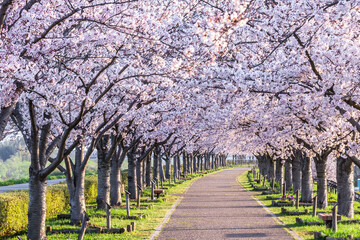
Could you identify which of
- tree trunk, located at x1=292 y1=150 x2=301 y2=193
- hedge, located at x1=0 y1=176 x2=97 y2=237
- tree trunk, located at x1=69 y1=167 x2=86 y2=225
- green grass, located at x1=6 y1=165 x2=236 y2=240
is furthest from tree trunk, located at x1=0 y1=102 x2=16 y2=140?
tree trunk, located at x1=292 y1=150 x2=301 y2=193

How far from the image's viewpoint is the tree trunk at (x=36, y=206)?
12117 millimetres

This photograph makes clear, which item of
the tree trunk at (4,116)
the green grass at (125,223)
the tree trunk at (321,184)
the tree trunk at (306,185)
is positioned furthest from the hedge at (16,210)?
the tree trunk at (306,185)

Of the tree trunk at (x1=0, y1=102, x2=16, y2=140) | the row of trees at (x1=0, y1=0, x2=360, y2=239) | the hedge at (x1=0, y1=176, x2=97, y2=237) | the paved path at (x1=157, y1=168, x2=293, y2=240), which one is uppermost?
the row of trees at (x1=0, y1=0, x2=360, y2=239)

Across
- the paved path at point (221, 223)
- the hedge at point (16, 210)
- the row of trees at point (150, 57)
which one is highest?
the row of trees at point (150, 57)

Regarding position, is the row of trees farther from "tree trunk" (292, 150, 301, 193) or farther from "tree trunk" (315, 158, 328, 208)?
"tree trunk" (292, 150, 301, 193)

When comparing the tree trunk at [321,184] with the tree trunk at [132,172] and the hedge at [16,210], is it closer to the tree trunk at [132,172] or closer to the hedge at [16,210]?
the tree trunk at [132,172]

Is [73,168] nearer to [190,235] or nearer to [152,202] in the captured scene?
[190,235]

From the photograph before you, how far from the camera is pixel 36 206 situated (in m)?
12.2

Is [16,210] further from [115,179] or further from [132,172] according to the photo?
[132,172]

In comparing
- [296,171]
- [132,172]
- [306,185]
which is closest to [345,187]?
[306,185]

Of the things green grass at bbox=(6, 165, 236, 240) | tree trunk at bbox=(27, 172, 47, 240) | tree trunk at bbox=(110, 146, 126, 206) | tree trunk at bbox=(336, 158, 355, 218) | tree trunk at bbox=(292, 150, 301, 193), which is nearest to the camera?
tree trunk at bbox=(27, 172, 47, 240)

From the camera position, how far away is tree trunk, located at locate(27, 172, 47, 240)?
12.1 meters

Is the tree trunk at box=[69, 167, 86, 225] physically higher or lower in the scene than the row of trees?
A: lower

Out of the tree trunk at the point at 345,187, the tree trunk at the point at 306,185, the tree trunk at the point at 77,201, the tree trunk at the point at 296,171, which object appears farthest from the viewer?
the tree trunk at the point at 296,171
